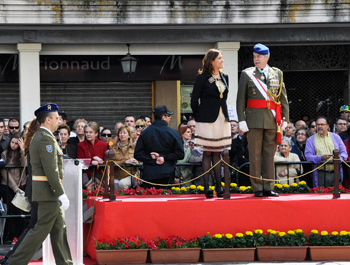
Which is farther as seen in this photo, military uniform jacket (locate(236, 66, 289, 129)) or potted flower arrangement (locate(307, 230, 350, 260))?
military uniform jacket (locate(236, 66, 289, 129))

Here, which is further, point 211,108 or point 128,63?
point 128,63

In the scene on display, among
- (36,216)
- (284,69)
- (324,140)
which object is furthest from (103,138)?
(284,69)

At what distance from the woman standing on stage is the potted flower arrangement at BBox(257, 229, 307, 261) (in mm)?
1218

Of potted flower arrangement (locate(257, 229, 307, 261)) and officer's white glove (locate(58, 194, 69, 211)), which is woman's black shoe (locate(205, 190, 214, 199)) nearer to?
potted flower arrangement (locate(257, 229, 307, 261))

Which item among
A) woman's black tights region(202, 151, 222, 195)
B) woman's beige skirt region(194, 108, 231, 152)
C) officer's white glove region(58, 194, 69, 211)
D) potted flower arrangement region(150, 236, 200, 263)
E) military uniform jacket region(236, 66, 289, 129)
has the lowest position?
potted flower arrangement region(150, 236, 200, 263)

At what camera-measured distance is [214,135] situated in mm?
10008

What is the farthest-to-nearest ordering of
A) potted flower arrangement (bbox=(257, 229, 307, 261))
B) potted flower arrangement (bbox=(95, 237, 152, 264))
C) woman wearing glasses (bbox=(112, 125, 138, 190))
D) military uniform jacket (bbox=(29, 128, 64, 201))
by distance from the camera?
woman wearing glasses (bbox=(112, 125, 138, 190))
potted flower arrangement (bbox=(257, 229, 307, 261))
potted flower arrangement (bbox=(95, 237, 152, 264))
military uniform jacket (bbox=(29, 128, 64, 201))

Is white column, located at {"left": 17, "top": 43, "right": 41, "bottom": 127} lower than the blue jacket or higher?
higher

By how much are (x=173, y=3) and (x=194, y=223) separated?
8186mm

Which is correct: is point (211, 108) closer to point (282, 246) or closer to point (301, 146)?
point (282, 246)

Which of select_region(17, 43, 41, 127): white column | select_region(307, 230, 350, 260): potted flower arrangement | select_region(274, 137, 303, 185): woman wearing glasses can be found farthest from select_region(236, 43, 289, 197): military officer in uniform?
select_region(17, 43, 41, 127): white column

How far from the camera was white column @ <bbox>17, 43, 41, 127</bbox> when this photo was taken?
17281mm

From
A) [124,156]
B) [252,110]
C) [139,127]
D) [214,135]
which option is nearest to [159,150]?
[124,156]

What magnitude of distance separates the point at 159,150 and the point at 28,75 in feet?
23.5
